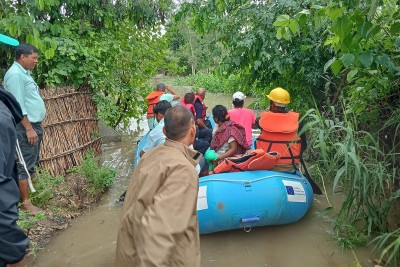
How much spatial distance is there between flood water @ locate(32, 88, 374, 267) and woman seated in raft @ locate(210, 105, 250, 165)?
3.49 feet

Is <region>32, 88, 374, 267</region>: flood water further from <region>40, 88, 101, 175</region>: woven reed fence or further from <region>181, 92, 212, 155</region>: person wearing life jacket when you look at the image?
<region>181, 92, 212, 155</region>: person wearing life jacket

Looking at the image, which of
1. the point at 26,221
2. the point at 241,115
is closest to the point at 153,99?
the point at 241,115

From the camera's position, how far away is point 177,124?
2098 mm

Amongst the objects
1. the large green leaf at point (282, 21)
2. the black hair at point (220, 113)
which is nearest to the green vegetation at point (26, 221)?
the black hair at point (220, 113)

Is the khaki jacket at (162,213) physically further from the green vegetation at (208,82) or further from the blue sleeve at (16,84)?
the green vegetation at (208,82)

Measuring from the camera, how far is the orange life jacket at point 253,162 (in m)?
4.18

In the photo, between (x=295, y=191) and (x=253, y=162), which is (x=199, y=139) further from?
(x=295, y=191)

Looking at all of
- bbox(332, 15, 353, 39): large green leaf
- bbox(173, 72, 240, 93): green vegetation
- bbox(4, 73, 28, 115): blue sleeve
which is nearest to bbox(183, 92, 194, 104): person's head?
bbox(4, 73, 28, 115): blue sleeve

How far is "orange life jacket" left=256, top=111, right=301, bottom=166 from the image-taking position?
4.42 meters

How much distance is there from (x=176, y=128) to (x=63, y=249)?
2580 mm

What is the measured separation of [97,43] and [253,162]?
347 centimetres

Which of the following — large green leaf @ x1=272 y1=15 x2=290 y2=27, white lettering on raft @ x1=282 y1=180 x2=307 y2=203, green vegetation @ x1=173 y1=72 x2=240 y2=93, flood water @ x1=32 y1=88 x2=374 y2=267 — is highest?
large green leaf @ x1=272 y1=15 x2=290 y2=27

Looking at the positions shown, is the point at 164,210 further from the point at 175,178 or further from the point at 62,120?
the point at 62,120

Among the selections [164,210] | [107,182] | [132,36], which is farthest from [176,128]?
[132,36]
